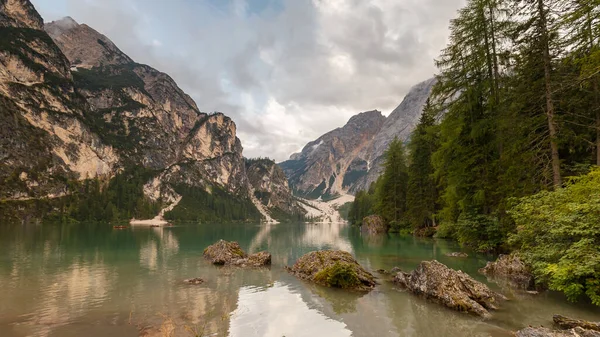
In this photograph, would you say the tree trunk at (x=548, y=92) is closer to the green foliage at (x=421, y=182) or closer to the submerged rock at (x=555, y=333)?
the submerged rock at (x=555, y=333)

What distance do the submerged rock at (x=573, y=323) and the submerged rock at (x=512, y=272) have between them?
20.6ft

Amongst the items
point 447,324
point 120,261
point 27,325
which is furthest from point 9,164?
point 447,324

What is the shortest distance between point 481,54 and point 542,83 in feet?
26.8

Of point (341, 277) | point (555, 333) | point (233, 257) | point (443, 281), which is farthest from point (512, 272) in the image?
point (233, 257)

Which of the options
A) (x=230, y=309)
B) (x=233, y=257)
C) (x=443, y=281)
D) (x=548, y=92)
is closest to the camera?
(x=230, y=309)

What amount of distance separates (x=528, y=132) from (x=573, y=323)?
1451 cm

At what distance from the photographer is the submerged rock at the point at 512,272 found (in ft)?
55.5

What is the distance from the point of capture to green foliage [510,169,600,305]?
1177 centimetres

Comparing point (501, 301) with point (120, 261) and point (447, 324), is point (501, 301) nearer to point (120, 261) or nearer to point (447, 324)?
point (447, 324)

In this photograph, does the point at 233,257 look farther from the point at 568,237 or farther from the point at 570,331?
the point at 570,331

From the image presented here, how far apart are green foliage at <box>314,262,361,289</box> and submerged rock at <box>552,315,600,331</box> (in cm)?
888

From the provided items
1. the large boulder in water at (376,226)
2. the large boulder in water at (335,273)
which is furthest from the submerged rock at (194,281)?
the large boulder in water at (376,226)

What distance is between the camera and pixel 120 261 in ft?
94.4

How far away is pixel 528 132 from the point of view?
2100 cm
